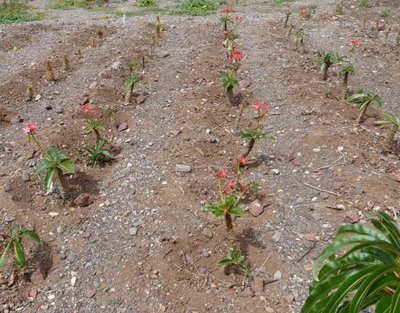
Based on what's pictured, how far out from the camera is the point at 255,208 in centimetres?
423

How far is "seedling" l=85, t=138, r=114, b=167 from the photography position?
16.4ft

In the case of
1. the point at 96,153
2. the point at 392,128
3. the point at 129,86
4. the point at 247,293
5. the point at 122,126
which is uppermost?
the point at 129,86

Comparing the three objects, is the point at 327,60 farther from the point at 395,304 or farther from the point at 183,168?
the point at 395,304

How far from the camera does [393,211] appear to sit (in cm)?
404

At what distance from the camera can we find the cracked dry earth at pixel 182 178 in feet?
11.4

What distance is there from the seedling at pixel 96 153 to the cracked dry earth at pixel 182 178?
0.14m

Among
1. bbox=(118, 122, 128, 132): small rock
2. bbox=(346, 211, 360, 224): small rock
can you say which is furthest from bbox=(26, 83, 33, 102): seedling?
bbox=(346, 211, 360, 224): small rock

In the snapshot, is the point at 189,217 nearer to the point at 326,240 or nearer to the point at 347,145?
the point at 326,240

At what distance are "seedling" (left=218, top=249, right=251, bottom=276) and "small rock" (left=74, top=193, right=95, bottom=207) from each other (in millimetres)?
1783

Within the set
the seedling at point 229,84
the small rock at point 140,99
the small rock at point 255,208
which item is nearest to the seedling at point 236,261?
the small rock at point 255,208

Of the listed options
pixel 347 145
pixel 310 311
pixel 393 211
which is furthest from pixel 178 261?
pixel 347 145

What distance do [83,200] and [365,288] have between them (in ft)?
10.7

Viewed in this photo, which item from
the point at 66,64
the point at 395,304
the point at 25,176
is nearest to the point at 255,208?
the point at 395,304

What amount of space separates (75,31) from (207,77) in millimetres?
5199
